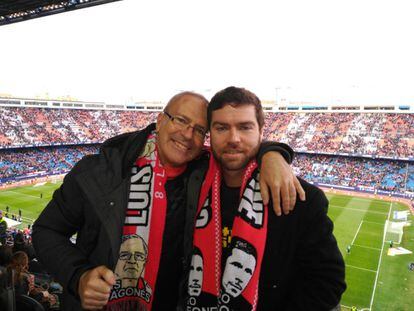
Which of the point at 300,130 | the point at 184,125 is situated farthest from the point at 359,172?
the point at 184,125

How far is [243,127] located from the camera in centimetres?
225

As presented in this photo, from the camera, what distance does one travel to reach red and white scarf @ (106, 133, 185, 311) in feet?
7.56

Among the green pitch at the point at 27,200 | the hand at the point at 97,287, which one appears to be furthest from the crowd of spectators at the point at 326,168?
the hand at the point at 97,287

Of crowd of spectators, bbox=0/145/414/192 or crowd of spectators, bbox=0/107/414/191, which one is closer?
crowd of spectators, bbox=0/145/414/192

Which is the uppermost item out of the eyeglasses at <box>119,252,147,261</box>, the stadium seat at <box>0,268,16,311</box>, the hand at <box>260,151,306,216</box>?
the hand at <box>260,151,306,216</box>

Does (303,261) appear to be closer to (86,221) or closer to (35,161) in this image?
(86,221)

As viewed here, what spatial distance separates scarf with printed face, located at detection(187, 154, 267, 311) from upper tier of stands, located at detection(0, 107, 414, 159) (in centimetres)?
4462

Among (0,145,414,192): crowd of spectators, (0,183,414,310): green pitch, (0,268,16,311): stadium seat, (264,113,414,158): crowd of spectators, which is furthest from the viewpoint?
(264,113,414,158): crowd of spectators

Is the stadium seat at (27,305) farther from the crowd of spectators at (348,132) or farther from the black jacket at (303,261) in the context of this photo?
the crowd of spectators at (348,132)

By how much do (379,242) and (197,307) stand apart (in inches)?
928

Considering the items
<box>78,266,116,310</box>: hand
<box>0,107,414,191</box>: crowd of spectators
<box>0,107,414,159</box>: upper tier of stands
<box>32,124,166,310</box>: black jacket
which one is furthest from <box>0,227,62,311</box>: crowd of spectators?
<box>0,107,414,159</box>: upper tier of stands

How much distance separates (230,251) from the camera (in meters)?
2.11

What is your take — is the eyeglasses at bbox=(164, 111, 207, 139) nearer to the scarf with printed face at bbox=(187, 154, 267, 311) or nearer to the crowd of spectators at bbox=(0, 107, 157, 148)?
the scarf with printed face at bbox=(187, 154, 267, 311)

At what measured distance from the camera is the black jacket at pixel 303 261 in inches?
73.1
